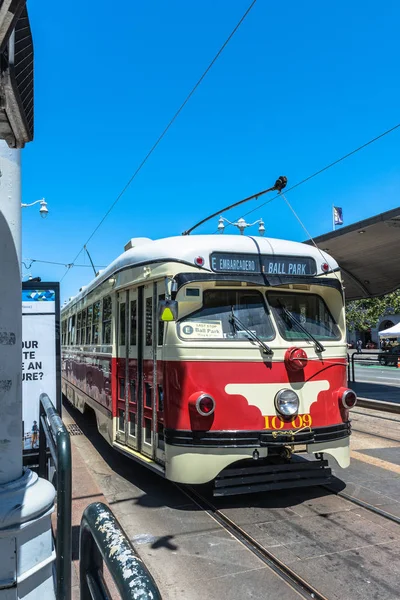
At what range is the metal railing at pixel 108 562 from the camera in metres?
1.26

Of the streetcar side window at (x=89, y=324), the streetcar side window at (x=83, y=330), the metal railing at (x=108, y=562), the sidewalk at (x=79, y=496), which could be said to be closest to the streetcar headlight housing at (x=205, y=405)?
the sidewalk at (x=79, y=496)

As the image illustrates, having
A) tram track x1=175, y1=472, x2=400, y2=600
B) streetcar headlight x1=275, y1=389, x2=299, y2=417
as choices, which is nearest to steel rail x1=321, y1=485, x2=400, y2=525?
tram track x1=175, y1=472, x2=400, y2=600

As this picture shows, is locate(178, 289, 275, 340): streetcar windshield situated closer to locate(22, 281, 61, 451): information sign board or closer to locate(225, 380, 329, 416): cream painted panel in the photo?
locate(225, 380, 329, 416): cream painted panel

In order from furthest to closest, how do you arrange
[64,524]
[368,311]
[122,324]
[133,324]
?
[368,311] < [122,324] < [133,324] < [64,524]

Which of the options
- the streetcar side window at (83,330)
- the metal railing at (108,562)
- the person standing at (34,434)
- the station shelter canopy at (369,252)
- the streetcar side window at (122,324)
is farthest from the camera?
the station shelter canopy at (369,252)

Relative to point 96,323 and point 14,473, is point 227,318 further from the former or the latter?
point 96,323

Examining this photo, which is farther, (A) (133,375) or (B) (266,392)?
(A) (133,375)

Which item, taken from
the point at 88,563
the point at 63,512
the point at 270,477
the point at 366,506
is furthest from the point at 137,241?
the point at 88,563

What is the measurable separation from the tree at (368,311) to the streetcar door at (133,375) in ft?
142

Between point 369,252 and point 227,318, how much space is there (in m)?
9.96

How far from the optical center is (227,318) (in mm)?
5379

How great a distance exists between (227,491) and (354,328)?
174 ft

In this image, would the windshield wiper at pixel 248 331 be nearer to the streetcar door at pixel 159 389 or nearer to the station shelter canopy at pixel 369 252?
the streetcar door at pixel 159 389

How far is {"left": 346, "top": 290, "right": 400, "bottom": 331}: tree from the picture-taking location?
47156 mm
